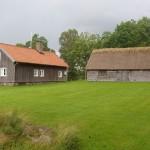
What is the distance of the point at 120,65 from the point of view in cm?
5288

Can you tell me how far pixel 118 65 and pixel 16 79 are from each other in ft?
49.1

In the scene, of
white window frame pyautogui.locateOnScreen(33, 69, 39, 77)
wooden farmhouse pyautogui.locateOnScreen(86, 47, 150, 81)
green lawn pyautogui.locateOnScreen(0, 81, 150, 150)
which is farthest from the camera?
wooden farmhouse pyautogui.locateOnScreen(86, 47, 150, 81)

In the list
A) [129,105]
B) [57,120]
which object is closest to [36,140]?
[57,120]

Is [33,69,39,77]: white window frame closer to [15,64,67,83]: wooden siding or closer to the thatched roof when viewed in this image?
[15,64,67,83]: wooden siding

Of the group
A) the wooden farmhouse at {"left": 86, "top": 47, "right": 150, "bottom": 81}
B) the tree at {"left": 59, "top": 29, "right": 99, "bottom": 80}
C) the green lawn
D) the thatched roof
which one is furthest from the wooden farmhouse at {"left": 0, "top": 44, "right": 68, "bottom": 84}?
the green lawn

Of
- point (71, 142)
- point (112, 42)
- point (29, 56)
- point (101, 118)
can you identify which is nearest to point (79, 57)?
point (112, 42)

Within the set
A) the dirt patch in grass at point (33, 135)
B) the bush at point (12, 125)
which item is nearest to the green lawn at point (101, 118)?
the dirt patch in grass at point (33, 135)

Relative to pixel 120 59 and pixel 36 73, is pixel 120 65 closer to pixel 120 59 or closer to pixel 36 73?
pixel 120 59

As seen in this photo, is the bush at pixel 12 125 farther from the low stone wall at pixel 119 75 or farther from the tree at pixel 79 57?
the tree at pixel 79 57

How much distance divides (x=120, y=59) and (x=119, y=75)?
271cm

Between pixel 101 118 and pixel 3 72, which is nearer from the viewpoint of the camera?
pixel 101 118

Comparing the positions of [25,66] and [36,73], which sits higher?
[25,66]

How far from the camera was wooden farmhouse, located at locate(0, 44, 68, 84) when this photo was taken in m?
46.8

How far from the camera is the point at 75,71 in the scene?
70.6 meters
